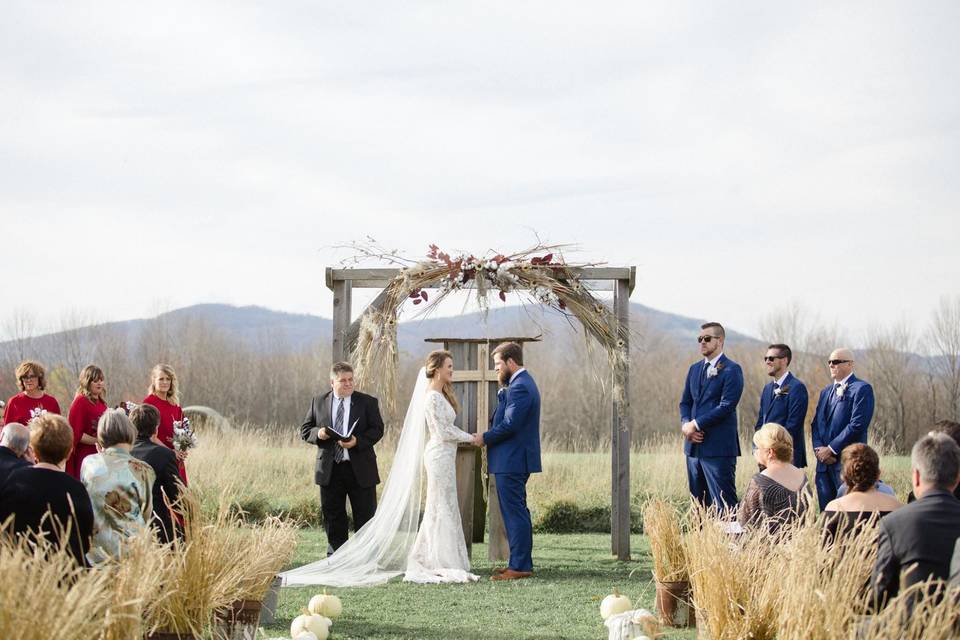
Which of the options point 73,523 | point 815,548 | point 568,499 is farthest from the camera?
point 568,499

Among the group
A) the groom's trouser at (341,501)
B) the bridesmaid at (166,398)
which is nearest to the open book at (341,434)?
the groom's trouser at (341,501)

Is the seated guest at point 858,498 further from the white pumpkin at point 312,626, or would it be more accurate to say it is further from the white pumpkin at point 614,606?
the white pumpkin at point 312,626

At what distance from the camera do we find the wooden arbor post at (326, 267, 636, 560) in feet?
34.6

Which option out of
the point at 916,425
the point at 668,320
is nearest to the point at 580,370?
the point at 916,425

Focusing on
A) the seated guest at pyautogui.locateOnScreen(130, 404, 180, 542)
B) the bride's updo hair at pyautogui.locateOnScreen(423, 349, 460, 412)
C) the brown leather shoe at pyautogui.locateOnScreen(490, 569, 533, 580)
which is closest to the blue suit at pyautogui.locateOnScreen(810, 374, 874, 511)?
the brown leather shoe at pyautogui.locateOnScreen(490, 569, 533, 580)

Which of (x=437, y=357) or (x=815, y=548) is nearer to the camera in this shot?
(x=815, y=548)

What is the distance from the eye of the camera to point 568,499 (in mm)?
14055

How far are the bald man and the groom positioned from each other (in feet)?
Result: 8.07

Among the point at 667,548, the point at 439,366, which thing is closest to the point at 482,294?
the point at 439,366

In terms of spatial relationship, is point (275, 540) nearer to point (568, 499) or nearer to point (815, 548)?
point (815, 548)

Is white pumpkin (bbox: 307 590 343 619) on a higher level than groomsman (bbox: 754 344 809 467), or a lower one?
lower

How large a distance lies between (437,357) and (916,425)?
22372 mm

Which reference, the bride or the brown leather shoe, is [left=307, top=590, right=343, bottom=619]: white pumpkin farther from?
the brown leather shoe

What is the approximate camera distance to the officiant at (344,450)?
9977mm
